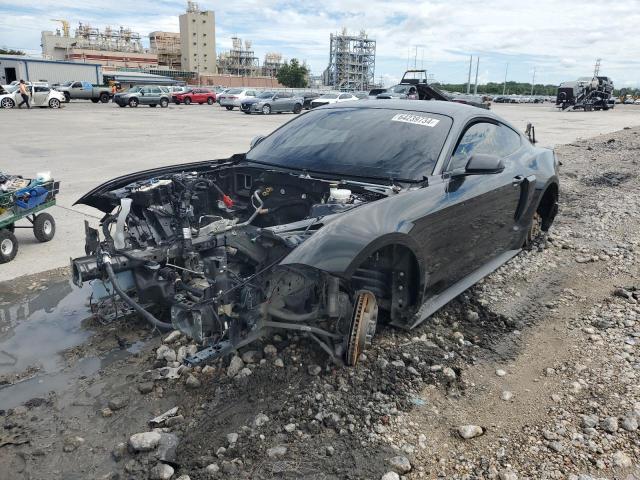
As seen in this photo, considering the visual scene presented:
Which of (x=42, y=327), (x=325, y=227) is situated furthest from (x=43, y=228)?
(x=325, y=227)

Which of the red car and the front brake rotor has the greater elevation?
the red car

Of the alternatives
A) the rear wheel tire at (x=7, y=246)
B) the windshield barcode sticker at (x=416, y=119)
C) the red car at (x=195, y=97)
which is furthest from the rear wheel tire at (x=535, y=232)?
the red car at (x=195, y=97)

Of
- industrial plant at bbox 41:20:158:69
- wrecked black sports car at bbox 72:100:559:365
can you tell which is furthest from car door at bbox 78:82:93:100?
industrial plant at bbox 41:20:158:69

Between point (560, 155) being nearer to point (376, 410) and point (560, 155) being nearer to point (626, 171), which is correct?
point (626, 171)

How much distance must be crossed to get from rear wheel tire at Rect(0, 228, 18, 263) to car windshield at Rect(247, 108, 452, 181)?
2551 mm

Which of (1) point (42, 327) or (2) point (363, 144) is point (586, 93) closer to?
(2) point (363, 144)

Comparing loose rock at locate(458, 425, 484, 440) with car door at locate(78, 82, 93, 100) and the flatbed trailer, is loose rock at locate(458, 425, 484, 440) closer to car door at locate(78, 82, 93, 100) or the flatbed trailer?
the flatbed trailer

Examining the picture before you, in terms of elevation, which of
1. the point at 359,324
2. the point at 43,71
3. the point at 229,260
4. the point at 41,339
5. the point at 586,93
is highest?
the point at 43,71

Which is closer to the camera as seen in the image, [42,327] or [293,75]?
[42,327]

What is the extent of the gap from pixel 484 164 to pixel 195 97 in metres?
41.5

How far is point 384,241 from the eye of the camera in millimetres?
3037

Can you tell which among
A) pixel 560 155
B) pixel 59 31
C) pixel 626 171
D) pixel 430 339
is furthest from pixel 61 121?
pixel 59 31

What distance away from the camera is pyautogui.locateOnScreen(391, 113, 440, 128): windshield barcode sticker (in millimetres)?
4109

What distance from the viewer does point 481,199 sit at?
13.2ft
